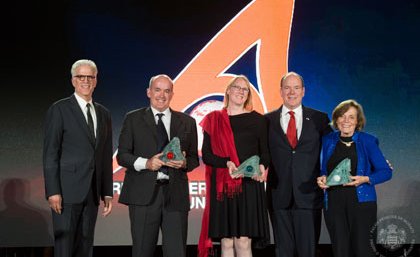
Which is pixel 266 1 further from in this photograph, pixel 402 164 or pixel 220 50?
pixel 402 164

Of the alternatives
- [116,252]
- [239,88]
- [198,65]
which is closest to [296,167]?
[239,88]

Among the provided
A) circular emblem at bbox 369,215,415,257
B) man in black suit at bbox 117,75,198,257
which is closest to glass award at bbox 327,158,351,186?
man in black suit at bbox 117,75,198,257

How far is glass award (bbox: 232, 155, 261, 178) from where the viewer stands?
11.4 ft

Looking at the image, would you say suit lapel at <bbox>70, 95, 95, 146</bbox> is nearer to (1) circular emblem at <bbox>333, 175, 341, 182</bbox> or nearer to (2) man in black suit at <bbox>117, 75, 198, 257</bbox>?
(2) man in black suit at <bbox>117, 75, 198, 257</bbox>

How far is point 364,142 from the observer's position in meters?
3.59

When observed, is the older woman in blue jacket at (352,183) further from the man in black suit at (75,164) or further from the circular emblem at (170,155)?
the man in black suit at (75,164)

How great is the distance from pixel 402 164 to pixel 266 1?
2020 mm

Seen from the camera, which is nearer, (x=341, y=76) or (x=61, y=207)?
(x=61, y=207)

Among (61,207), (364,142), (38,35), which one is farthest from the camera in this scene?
(38,35)

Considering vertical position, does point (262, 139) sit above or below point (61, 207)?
above

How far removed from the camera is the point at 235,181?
11.9ft

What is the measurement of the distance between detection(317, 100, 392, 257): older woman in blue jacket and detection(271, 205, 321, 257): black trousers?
0.15 metres

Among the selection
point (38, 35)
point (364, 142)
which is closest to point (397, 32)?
point (364, 142)

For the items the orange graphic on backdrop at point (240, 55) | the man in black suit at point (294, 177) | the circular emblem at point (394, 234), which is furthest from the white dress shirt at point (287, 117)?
the circular emblem at point (394, 234)
